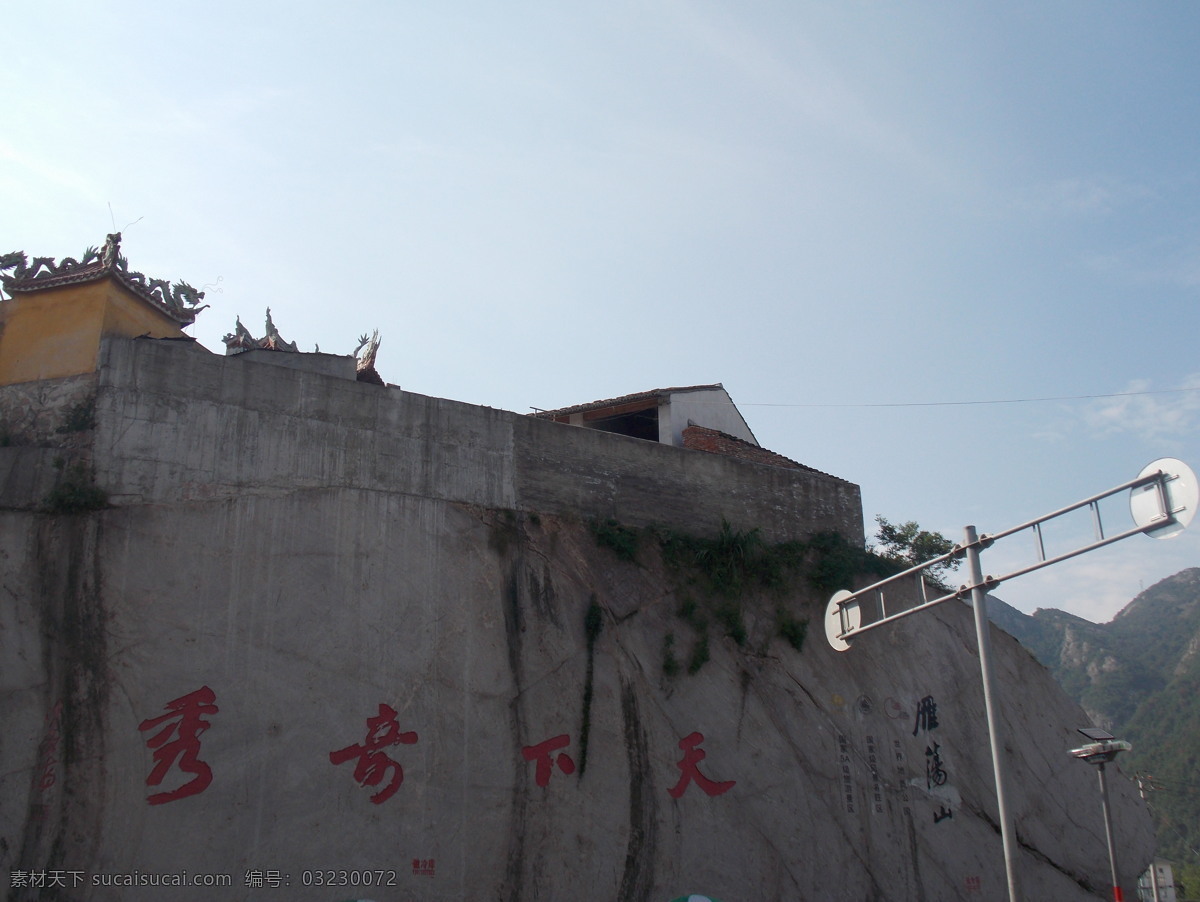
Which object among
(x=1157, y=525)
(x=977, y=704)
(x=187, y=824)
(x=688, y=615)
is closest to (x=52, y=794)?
(x=187, y=824)

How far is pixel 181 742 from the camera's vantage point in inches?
419

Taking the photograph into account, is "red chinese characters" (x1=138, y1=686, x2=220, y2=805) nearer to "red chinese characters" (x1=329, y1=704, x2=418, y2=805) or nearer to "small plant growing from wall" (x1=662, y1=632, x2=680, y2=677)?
"red chinese characters" (x1=329, y1=704, x2=418, y2=805)

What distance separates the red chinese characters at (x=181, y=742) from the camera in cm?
1045

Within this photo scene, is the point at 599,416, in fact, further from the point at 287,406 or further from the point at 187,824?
the point at 187,824

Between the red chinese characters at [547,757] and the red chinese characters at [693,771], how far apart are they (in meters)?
1.57

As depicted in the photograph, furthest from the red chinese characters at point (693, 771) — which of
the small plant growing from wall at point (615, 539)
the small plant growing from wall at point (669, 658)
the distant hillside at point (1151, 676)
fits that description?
the distant hillside at point (1151, 676)

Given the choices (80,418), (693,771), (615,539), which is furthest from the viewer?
(615,539)

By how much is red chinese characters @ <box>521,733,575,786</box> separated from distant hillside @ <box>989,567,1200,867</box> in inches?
1483

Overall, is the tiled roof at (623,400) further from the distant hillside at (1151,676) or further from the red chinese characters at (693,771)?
the distant hillside at (1151,676)

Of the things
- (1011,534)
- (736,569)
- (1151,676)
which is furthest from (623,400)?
(1151,676)

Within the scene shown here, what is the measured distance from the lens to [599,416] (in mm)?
19062

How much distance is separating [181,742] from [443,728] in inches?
117

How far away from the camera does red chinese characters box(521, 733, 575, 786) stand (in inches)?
490

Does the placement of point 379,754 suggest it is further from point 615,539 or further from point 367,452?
point 615,539
